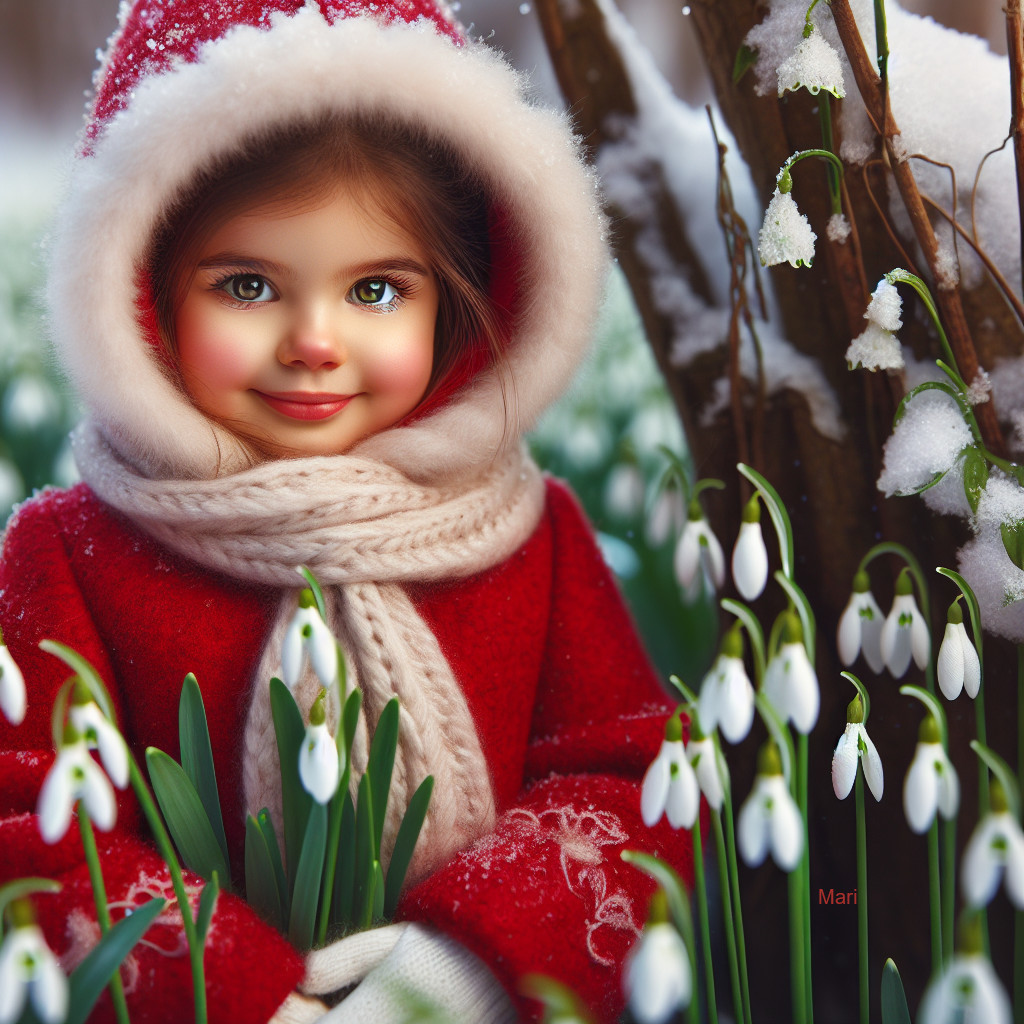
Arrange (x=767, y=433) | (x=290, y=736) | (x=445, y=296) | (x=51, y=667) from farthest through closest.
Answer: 1. (x=767, y=433)
2. (x=445, y=296)
3. (x=51, y=667)
4. (x=290, y=736)

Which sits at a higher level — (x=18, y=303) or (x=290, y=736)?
(x=18, y=303)

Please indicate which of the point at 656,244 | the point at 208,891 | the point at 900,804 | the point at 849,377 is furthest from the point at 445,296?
the point at 900,804

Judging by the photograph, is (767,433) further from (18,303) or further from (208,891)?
(18,303)

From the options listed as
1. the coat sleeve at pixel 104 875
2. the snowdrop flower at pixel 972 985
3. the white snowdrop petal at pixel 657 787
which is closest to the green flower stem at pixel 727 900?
the white snowdrop petal at pixel 657 787

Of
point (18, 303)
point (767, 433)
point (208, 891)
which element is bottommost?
point (208, 891)

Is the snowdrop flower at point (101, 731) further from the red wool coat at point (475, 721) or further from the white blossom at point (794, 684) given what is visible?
the white blossom at point (794, 684)

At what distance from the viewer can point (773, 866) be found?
115 cm

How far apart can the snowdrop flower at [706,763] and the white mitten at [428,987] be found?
26cm

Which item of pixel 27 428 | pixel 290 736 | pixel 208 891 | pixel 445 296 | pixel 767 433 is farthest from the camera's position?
pixel 27 428

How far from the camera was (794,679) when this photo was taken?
582 millimetres

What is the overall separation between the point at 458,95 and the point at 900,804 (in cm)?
84

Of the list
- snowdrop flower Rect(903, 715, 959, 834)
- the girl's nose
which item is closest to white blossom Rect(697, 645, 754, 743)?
snowdrop flower Rect(903, 715, 959, 834)

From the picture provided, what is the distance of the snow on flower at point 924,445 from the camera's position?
0.85 metres

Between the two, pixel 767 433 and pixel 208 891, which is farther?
pixel 767 433
